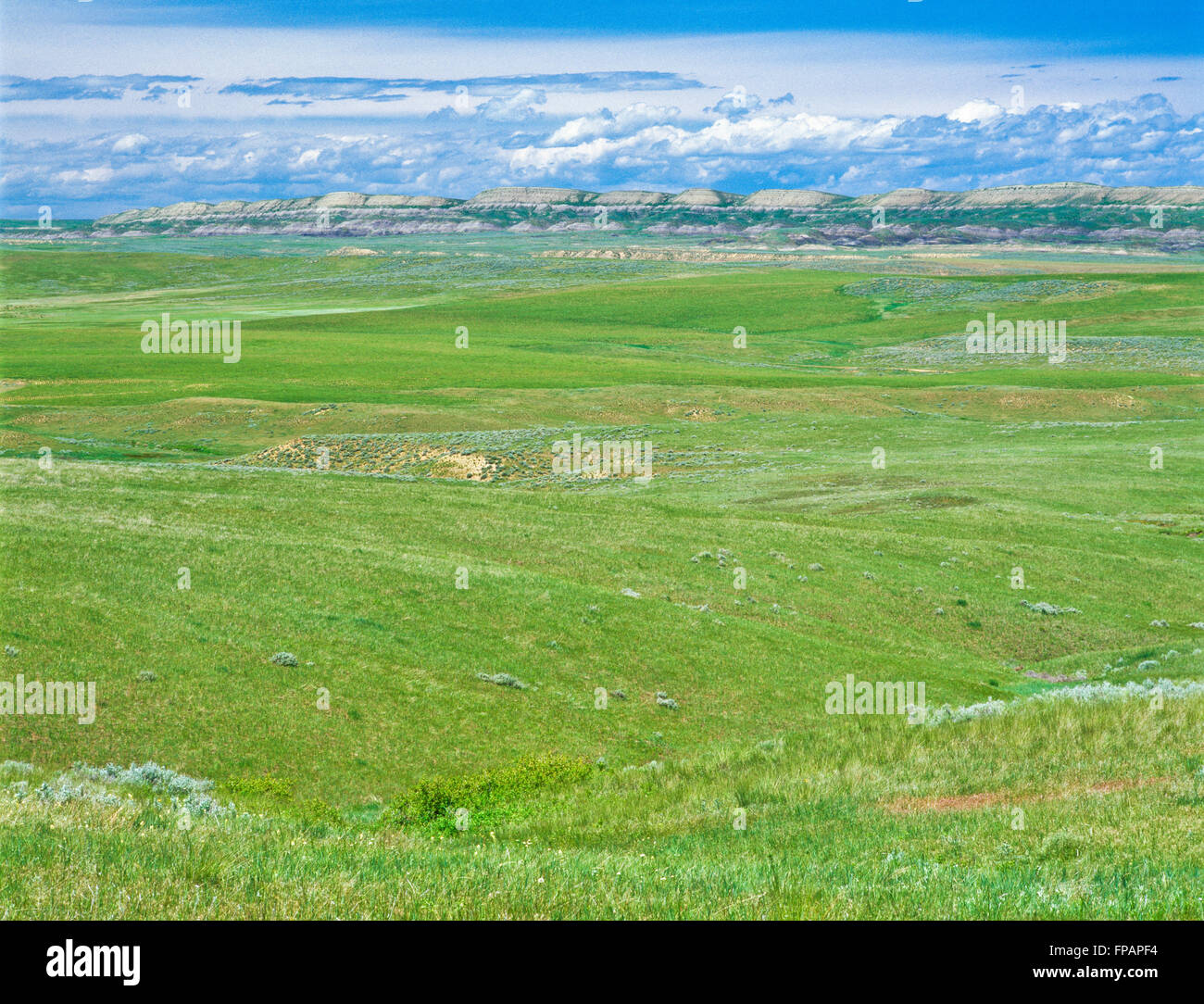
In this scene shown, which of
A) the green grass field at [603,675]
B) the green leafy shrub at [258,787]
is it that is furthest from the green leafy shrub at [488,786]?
the green leafy shrub at [258,787]

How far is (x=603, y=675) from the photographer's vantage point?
26.7 m

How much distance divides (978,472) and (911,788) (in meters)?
53.1

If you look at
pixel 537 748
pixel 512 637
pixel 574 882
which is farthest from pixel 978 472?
pixel 574 882

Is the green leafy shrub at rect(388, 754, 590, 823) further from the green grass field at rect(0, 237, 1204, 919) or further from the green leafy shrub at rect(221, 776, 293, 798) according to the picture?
the green leafy shrub at rect(221, 776, 293, 798)

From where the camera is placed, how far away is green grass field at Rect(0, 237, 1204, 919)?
983cm

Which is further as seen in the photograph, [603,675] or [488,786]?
[603,675]

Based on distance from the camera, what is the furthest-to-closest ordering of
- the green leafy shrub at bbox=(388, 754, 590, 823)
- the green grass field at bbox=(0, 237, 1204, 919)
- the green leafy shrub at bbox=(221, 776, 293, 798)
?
the green leafy shrub at bbox=(221, 776, 293, 798) < the green leafy shrub at bbox=(388, 754, 590, 823) < the green grass field at bbox=(0, 237, 1204, 919)

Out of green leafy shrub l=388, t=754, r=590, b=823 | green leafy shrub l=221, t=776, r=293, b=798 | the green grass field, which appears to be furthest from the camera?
green leafy shrub l=221, t=776, r=293, b=798

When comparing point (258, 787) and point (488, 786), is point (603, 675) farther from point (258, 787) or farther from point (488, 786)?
point (258, 787)

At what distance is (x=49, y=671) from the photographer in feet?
66.9

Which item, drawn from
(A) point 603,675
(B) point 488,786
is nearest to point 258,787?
(B) point 488,786

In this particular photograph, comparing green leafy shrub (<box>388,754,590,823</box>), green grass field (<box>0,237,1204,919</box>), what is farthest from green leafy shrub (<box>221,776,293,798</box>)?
green leafy shrub (<box>388,754,590,823</box>)

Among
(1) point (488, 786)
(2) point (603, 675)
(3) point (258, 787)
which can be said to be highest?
(3) point (258, 787)

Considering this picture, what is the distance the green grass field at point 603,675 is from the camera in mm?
9828
